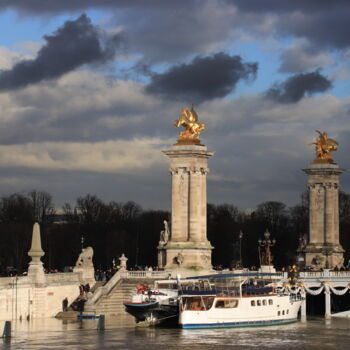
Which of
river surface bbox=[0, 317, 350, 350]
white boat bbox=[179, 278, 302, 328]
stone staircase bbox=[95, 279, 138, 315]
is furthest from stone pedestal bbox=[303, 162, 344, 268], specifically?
river surface bbox=[0, 317, 350, 350]

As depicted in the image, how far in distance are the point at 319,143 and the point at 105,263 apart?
1166 inches

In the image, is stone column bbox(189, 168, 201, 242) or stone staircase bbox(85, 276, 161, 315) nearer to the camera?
stone staircase bbox(85, 276, 161, 315)

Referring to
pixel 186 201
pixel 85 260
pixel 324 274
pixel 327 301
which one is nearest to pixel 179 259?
pixel 186 201

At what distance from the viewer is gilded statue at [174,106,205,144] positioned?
89500 millimetres

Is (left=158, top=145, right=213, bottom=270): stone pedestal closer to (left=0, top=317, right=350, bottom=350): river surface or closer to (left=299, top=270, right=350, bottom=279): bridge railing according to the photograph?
(left=299, top=270, right=350, bottom=279): bridge railing

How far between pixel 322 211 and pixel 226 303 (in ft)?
108

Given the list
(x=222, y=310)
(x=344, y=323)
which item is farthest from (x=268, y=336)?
(x=344, y=323)

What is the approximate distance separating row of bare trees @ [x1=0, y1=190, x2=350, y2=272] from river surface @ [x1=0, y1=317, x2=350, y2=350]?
4135 cm

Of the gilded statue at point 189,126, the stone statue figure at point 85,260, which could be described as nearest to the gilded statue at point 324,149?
the gilded statue at point 189,126

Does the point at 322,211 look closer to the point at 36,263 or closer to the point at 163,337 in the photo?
the point at 36,263

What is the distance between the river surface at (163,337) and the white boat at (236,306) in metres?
0.83

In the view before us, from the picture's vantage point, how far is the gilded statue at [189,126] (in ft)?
294

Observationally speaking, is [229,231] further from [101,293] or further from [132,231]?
[101,293]

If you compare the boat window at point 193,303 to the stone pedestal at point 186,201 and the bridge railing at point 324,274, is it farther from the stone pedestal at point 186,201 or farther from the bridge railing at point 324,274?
the stone pedestal at point 186,201
